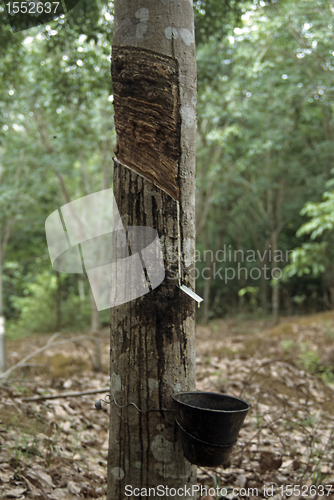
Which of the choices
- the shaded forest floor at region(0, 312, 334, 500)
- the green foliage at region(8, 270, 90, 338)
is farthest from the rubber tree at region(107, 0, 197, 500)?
the green foliage at region(8, 270, 90, 338)

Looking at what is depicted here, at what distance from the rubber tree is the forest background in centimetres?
201

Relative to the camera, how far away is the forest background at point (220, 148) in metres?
4.01

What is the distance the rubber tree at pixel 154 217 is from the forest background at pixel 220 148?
201 cm

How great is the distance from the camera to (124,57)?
149cm

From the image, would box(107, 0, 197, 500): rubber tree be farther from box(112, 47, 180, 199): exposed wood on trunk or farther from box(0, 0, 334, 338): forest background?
box(0, 0, 334, 338): forest background

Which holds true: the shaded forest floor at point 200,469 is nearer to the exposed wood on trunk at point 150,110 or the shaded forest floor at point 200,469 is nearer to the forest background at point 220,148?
the exposed wood on trunk at point 150,110

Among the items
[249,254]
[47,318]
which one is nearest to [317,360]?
[249,254]

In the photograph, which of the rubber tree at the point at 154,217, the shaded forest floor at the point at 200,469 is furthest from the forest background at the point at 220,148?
the shaded forest floor at the point at 200,469

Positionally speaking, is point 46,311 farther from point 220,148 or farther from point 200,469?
Result: point 200,469

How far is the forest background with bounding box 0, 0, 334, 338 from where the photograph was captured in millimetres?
4008

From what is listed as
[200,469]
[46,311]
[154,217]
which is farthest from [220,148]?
[154,217]

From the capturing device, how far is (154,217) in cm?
145

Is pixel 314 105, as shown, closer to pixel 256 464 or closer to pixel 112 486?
pixel 256 464

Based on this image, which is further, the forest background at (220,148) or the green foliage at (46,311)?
the green foliage at (46,311)
